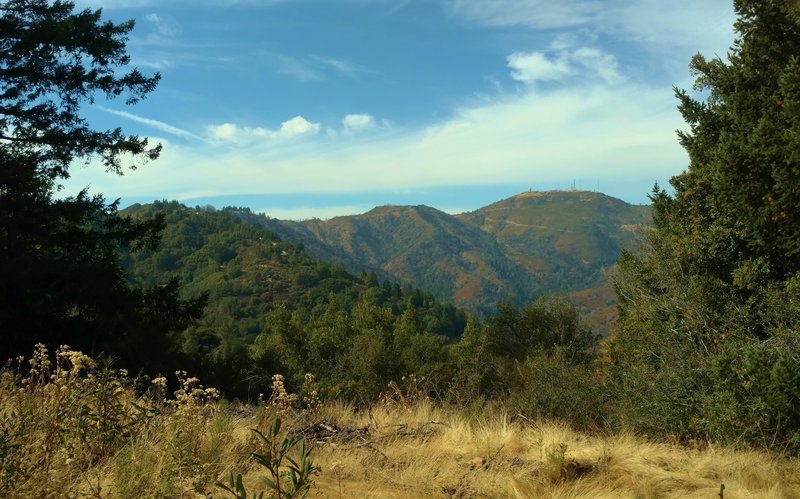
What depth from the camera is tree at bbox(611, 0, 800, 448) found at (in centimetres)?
635

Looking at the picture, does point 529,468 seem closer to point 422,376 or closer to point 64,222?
point 422,376

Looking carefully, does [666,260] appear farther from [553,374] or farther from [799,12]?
[553,374]

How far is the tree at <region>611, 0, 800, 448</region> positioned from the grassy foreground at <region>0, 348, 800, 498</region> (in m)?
2.02

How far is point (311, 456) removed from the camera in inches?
157

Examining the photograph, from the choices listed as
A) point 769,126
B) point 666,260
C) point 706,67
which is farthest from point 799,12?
Answer: point 666,260

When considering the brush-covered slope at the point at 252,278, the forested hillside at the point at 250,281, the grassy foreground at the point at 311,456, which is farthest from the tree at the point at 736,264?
the brush-covered slope at the point at 252,278

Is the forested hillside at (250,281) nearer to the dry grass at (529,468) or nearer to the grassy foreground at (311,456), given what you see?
the grassy foreground at (311,456)

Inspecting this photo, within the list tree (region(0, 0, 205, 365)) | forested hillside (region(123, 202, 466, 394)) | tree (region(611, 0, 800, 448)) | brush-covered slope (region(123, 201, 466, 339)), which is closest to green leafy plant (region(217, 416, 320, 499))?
tree (region(611, 0, 800, 448))

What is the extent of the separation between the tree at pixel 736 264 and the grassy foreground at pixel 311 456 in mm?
2024

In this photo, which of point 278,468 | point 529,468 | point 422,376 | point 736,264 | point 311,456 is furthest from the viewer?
point 736,264

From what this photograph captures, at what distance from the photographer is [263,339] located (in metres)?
54.0

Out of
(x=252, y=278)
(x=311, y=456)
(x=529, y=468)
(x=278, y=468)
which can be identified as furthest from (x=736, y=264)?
(x=252, y=278)

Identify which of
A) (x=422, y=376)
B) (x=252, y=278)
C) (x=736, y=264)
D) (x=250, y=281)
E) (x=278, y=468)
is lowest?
(x=250, y=281)

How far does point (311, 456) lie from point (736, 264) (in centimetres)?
959
